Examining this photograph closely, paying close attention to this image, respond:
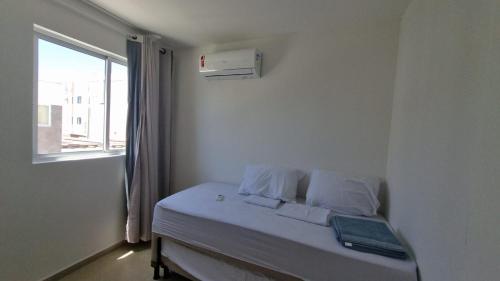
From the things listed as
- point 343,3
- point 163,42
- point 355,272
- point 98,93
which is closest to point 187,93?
point 163,42

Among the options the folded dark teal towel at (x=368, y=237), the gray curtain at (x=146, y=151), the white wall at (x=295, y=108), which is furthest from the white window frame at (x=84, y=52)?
the folded dark teal towel at (x=368, y=237)

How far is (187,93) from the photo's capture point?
2.87 meters

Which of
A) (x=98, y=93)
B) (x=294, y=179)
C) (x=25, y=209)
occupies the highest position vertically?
(x=98, y=93)

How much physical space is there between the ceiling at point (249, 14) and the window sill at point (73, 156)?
4.62 feet

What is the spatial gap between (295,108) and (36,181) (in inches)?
94.6

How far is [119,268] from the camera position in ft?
6.80

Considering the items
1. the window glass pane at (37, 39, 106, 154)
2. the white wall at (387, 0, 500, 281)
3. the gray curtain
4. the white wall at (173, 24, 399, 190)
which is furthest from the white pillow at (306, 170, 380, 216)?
the window glass pane at (37, 39, 106, 154)

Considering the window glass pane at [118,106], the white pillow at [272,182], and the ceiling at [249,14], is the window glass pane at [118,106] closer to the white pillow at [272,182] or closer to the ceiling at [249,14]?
the ceiling at [249,14]

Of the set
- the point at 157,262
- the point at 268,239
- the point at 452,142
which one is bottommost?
the point at 157,262

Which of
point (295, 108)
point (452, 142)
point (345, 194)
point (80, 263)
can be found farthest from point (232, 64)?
point (80, 263)

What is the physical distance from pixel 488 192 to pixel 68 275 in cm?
292

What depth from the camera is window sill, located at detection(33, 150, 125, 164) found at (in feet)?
5.76

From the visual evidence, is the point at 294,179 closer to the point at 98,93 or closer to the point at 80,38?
the point at 98,93

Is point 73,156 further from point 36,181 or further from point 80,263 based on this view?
point 80,263
